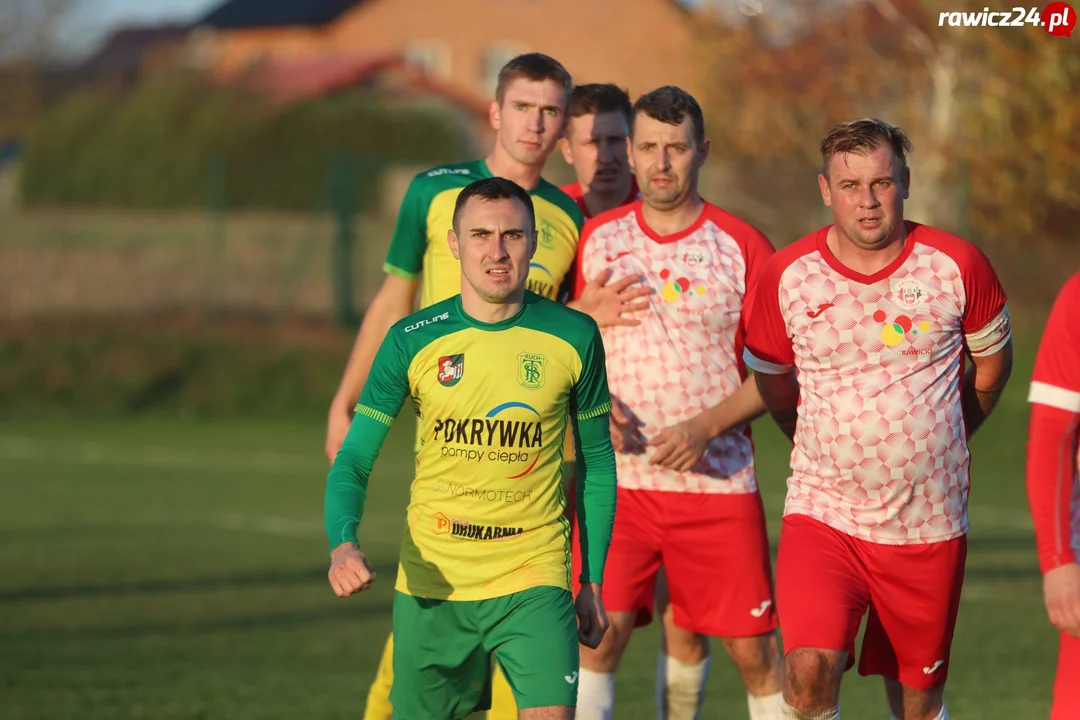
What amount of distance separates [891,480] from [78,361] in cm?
2166

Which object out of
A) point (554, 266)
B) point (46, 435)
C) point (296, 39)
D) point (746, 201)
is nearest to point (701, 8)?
point (746, 201)

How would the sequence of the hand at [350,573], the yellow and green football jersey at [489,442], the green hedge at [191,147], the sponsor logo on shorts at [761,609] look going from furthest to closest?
the green hedge at [191,147] < the sponsor logo on shorts at [761,609] < the yellow and green football jersey at [489,442] < the hand at [350,573]

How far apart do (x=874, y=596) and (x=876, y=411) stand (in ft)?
2.18

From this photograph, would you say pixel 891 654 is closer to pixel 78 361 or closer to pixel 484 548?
pixel 484 548

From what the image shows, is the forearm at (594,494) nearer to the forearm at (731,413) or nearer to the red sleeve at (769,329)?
the red sleeve at (769,329)

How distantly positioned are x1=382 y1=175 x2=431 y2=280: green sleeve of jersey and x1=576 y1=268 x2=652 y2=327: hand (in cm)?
72

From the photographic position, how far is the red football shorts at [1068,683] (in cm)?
512

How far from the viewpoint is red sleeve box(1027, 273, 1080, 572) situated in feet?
15.4

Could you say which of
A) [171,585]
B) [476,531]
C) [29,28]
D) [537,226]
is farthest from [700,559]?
[29,28]

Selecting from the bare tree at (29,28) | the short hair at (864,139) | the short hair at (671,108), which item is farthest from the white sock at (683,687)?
the bare tree at (29,28)

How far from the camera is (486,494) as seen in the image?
17.6 feet

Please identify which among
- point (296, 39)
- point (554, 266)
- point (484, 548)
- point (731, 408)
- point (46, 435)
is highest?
point (296, 39)

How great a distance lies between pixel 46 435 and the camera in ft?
75.3

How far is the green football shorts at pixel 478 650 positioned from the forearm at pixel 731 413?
134 cm
